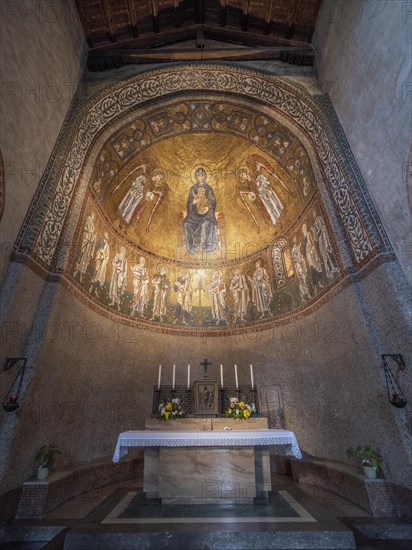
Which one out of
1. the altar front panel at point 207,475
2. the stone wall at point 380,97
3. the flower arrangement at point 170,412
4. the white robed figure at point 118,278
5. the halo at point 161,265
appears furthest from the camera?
the halo at point 161,265

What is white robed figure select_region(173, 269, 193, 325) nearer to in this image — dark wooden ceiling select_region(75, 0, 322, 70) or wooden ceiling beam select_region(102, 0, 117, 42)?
dark wooden ceiling select_region(75, 0, 322, 70)

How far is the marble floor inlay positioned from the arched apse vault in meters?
4.29

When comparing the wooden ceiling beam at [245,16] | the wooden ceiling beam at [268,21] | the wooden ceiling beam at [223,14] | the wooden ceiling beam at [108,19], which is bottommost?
the wooden ceiling beam at [108,19]

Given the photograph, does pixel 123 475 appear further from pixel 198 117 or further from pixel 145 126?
pixel 198 117

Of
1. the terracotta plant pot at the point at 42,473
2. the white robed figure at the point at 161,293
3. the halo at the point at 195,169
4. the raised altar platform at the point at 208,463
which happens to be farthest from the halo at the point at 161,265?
the terracotta plant pot at the point at 42,473

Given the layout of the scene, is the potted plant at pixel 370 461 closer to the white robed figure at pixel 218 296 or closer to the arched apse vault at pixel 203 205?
the arched apse vault at pixel 203 205

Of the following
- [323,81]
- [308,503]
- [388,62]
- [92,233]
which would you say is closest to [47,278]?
[92,233]

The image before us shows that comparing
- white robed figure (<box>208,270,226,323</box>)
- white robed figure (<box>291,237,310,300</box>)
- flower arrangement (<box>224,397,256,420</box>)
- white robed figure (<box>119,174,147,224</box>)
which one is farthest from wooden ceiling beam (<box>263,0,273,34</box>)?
flower arrangement (<box>224,397,256,420</box>)

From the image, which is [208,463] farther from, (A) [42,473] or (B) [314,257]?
(B) [314,257]

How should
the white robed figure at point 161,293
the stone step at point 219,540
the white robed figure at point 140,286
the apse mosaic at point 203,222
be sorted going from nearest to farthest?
the stone step at point 219,540, the apse mosaic at point 203,222, the white robed figure at point 140,286, the white robed figure at point 161,293

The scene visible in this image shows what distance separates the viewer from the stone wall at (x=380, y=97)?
15.9 ft

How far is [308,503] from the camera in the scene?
16.1 feet

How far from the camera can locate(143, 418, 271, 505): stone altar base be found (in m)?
4.96

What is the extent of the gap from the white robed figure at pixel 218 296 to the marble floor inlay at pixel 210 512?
5.69 m
